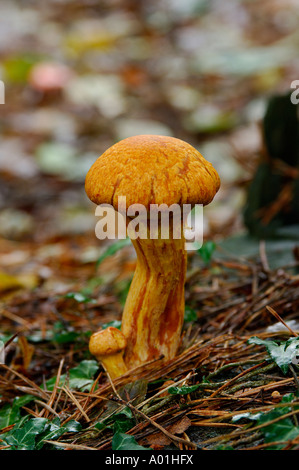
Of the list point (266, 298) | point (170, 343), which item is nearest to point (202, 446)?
point (170, 343)

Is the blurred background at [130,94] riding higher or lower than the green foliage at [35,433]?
higher

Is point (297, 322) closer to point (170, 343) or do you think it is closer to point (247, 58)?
point (170, 343)

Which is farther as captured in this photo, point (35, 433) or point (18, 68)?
point (18, 68)

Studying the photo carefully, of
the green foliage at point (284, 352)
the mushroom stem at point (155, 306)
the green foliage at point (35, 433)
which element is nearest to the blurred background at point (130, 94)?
the mushroom stem at point (155, 306)

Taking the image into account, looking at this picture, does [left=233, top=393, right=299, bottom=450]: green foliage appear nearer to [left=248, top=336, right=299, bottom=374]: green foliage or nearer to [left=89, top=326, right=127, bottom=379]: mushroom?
[left=248, top=336, right=299, bottom=374]: green foliage

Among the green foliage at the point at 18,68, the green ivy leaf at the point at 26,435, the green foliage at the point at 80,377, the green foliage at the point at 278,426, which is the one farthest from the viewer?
the green foliage at the point at 18,68

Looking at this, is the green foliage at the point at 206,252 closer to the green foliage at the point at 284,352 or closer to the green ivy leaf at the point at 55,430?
the green foliage at the point at 284,352

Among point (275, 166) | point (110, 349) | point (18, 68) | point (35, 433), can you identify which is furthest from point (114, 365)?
point (18, 68)

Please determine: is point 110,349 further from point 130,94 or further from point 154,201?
point 130,94
